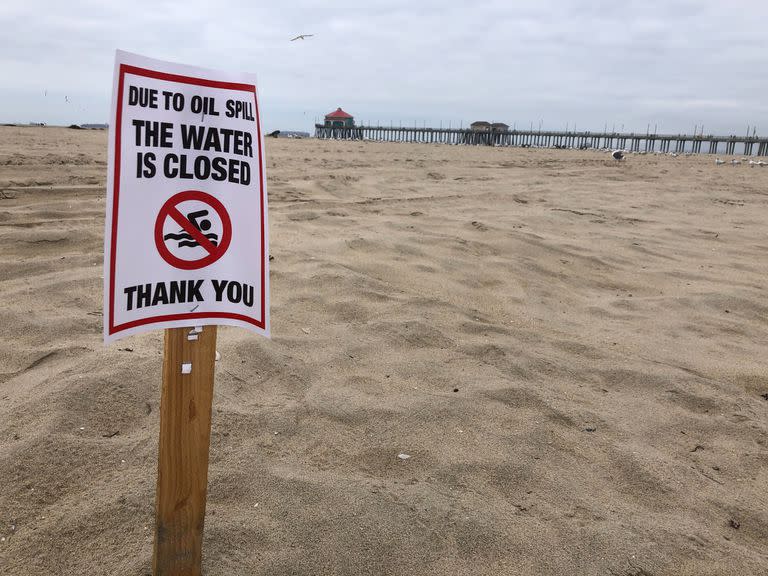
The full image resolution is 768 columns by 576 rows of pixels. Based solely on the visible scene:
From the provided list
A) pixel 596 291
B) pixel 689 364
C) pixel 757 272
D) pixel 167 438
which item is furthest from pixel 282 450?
pixel 757 272

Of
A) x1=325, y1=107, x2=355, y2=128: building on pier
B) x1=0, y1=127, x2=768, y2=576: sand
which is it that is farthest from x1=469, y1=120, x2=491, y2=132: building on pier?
x1=0, y1=127, x2=768, y2=576: sand

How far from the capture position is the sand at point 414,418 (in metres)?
1.85

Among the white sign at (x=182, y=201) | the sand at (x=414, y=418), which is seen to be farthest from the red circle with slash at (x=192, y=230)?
the sand at (x=414, y=418)

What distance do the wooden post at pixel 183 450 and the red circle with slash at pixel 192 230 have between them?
174 mm

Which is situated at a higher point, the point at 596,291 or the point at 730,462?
the point at 596,291

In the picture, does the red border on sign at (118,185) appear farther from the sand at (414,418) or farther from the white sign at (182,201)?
the sand at (414,418)

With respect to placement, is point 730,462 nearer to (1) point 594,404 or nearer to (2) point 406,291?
(1) point 594,404

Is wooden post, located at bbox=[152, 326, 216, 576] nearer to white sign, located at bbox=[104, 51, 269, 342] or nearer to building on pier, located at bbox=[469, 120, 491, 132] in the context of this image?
white sign, located at bbox=[104, 51, 269, 342]

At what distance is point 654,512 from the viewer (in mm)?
2078

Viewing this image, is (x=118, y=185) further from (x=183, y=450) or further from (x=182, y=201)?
(x=183, y=450)

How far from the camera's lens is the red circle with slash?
140cm

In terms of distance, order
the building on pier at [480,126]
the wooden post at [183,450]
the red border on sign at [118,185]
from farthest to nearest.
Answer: the building on pier at [480,126], the wooden post at [183,450], the red border on sign at [118,185]

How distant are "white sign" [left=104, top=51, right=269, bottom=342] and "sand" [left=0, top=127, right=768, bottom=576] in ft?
2.78

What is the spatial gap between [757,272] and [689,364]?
2.77 meters
